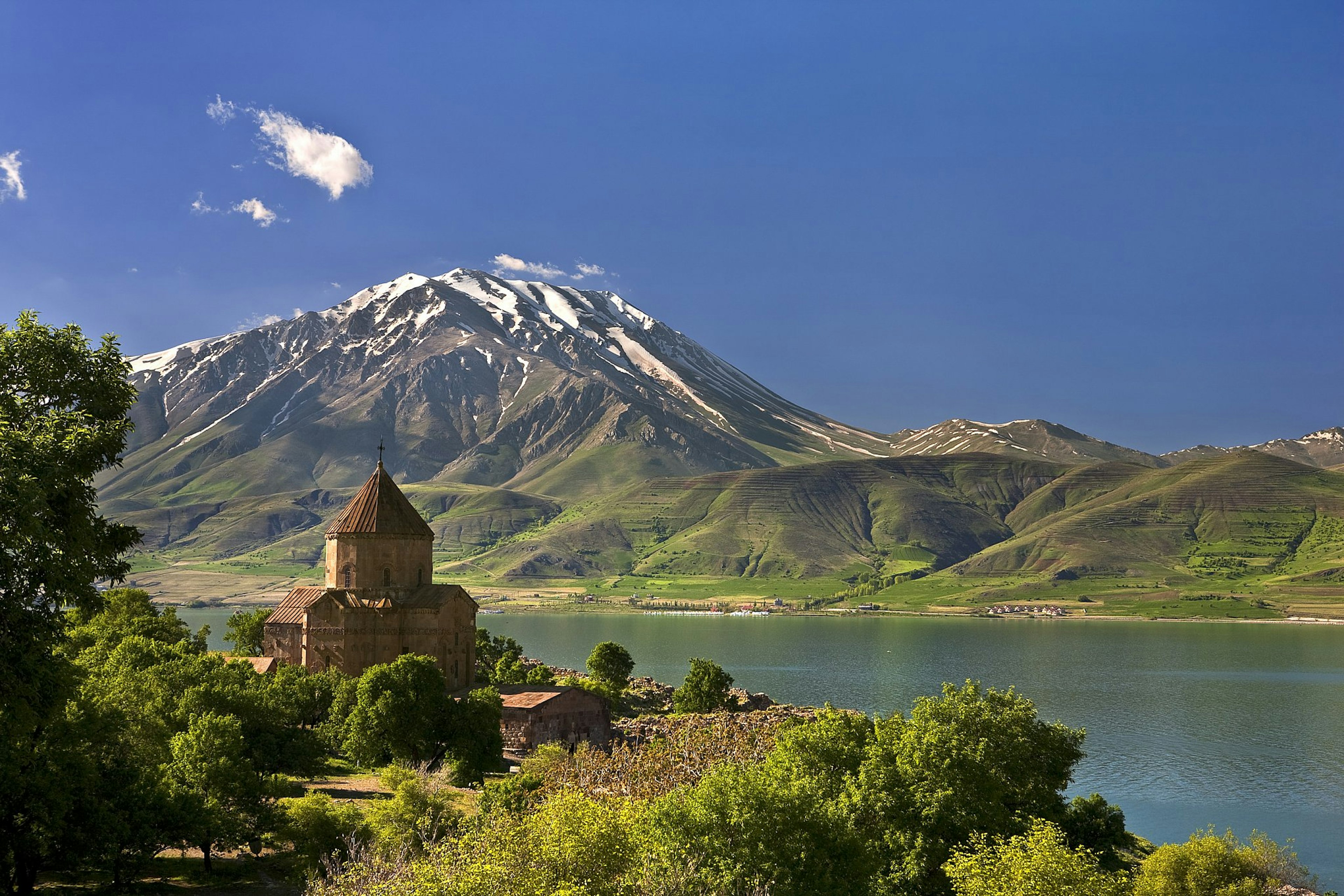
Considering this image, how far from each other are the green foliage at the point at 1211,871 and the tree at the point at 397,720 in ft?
101

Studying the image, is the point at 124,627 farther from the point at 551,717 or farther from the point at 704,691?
the point at 704,691

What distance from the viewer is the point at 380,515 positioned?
6844cm

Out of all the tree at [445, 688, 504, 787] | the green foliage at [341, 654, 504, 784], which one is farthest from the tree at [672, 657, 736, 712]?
the green foliage at [341, 654, 504, 784]

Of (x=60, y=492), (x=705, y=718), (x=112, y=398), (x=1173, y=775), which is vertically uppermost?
(x=112, y=398)

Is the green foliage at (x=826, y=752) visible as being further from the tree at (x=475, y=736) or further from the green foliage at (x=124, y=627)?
the green foliage at (x=124, y=627)

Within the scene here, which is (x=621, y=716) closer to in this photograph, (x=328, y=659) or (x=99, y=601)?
(x=328, y=659)

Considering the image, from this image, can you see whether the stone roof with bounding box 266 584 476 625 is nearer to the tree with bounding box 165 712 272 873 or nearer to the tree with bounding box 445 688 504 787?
the tree with bounding box 445 688 504 787

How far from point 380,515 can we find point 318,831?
114 feet

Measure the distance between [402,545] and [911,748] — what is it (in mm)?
39665

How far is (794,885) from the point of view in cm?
2844

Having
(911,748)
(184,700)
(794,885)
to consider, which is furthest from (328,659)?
(794,885)

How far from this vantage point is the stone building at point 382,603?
66188 millimetres

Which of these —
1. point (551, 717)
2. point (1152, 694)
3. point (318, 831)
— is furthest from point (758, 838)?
point (1152, 694)

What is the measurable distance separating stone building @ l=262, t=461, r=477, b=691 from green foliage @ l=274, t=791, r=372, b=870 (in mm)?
28181
